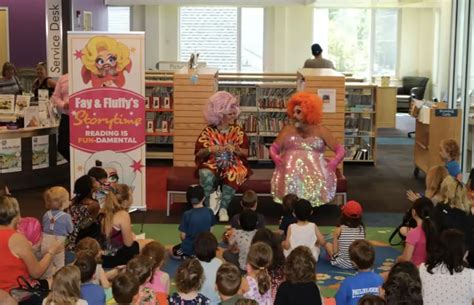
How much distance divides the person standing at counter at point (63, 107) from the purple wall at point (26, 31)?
313 inches

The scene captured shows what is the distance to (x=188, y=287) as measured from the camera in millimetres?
4457

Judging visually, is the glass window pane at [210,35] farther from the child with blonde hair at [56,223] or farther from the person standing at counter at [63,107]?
the child with blonde hair at [56,223]

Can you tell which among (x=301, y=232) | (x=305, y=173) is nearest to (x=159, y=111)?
(x=305, y=173)

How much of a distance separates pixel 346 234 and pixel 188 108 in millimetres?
3643

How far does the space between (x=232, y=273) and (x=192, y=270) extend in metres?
0.23

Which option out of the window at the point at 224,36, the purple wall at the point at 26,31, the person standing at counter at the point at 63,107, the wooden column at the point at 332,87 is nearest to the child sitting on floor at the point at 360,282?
the wooden column at the point at 332,87

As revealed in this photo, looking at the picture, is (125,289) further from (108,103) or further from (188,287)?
(108,103)

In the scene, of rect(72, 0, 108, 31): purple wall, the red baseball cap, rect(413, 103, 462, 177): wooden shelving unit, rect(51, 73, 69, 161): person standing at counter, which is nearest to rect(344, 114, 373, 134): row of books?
rect(413, 103, 462, 177): wooden shelving unit

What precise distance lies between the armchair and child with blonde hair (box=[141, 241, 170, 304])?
52.0 ft

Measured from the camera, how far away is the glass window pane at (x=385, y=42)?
2141 cm

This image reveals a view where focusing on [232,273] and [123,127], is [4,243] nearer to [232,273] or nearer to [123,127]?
[232,273]

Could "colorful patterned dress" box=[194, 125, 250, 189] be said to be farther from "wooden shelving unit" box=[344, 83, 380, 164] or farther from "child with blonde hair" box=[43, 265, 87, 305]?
"child with blonde hair" box=[43, 265, 87, 305]

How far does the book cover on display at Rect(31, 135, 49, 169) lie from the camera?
34.4ft

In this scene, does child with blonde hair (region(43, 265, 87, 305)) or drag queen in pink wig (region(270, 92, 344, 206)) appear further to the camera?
drag queen in pink wig (region(270, 92, 344, 206))
